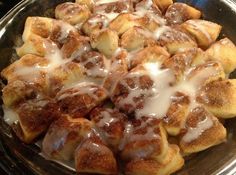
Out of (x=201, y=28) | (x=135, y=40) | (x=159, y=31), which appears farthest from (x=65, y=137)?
(x=201, y=28)

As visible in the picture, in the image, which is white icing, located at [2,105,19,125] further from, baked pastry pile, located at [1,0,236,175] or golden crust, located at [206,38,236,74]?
golden crust, located at [206,38,236,74]

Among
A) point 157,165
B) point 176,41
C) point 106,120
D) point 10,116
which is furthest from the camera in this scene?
point 176,41

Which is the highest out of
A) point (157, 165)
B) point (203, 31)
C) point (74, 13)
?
point (74, 13)

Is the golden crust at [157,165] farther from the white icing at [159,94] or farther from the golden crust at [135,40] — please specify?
the golden crust at [135,40]

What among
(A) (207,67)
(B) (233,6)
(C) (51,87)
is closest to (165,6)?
(B) (233,6)

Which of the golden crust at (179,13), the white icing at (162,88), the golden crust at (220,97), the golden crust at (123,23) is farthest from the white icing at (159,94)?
the golden crust at (179,13)

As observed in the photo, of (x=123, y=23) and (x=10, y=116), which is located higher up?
(x=123, y=23)

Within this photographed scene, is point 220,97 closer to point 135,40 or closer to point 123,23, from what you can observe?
point 135,40
